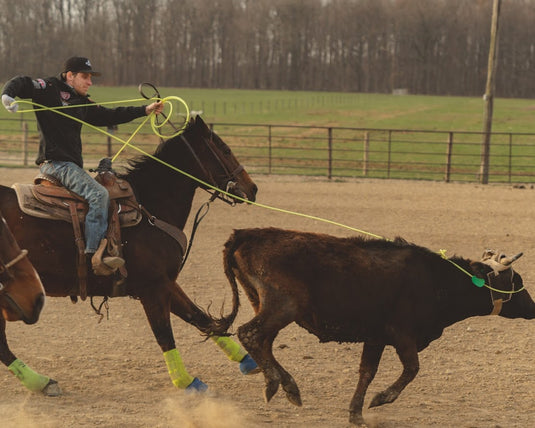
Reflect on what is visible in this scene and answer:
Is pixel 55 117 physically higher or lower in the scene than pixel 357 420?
higher

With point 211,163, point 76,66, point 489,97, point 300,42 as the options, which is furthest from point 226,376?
point 300,42

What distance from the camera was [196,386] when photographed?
18.5 ft

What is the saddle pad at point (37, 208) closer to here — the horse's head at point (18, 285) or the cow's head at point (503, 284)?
the horse's head at point (18, 285)

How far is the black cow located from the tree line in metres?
99.7

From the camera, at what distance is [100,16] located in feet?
363

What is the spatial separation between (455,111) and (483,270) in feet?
189

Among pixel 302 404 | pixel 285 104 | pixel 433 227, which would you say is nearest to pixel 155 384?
pixel 302 404

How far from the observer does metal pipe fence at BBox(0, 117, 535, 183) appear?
69.5 ft

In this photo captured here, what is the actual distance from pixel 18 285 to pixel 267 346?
1947 mm

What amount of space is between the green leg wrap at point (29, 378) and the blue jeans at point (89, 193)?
1.00 m

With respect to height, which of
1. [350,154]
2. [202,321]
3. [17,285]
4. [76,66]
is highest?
[76,66]

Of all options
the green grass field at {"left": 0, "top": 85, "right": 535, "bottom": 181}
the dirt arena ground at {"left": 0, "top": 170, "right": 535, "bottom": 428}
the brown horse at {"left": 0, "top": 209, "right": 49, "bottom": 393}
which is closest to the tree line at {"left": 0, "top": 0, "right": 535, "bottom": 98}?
the green grass field at {"left": 0, "top": 85, "right": 535, "bottom": 181}

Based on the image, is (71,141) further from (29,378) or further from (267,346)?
(267,346)

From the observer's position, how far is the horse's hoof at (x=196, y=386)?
562 centimetres
